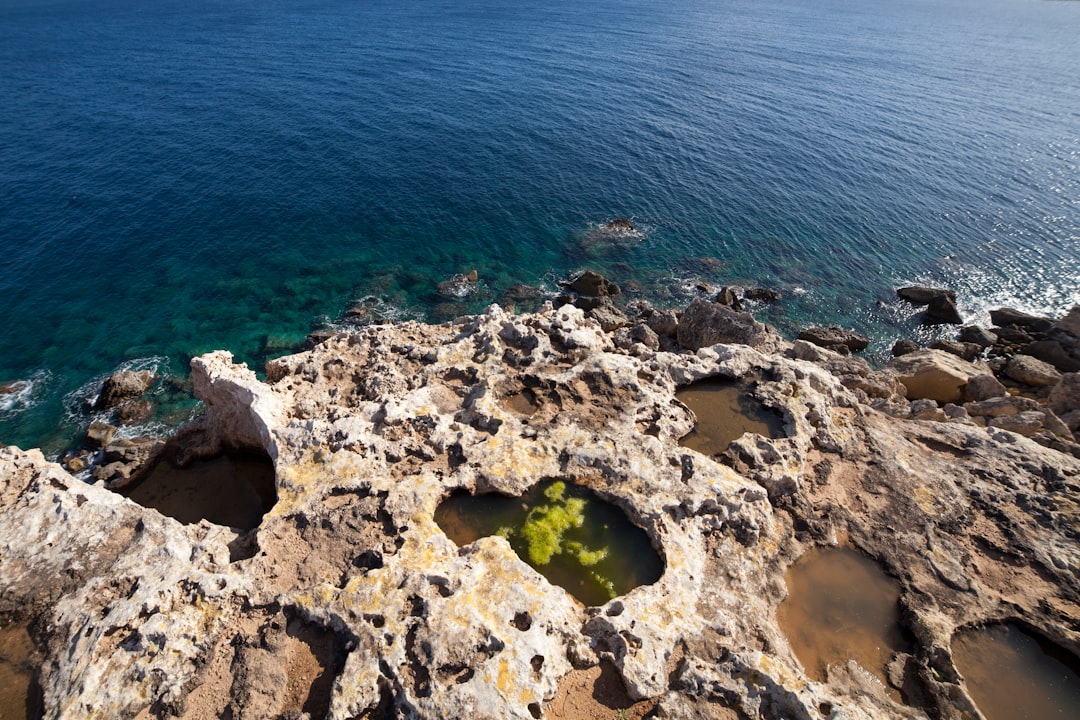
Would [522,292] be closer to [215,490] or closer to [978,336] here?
[215,490]

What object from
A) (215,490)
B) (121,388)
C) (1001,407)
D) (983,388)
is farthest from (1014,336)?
(121,388)

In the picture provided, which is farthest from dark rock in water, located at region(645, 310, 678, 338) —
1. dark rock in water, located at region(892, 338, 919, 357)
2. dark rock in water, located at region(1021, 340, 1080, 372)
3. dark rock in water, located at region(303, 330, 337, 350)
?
dark rock in water, located at region(1021, 340, 1080, 372)

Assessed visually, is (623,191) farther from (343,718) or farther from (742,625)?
(343,718)

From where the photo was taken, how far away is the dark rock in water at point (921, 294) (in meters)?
45.1

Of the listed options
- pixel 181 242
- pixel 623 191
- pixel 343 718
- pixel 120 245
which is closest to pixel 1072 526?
pixel 343 718

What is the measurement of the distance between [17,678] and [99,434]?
2407 centimetres

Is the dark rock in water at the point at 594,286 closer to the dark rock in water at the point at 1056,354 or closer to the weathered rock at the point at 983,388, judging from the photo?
the weathered rock at the point at 983,388

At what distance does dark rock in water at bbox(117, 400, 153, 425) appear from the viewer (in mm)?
33688

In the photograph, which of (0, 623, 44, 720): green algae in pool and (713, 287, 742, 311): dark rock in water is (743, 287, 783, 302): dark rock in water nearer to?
(713, 287, 742, 311): dark rock in water

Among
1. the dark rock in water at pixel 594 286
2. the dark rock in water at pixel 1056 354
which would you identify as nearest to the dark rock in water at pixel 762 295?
the dark rock in water at pixel 594 286

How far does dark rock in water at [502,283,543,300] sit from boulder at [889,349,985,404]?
2581 cm

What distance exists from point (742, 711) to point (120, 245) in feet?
182

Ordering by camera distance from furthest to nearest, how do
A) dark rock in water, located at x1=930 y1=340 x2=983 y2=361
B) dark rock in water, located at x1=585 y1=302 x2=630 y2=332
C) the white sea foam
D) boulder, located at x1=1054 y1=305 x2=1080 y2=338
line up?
dark rock in water, located at x1=930 y1=340 x2=983 y2=361 < boulder, located at x1=1054 y1=305 x2=1080 y2=338 < dark rock in water, located at x1=585 y1=302 x2=630 y2=332 < the white sea foam

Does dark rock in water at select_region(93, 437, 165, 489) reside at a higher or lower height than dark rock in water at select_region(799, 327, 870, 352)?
lower
